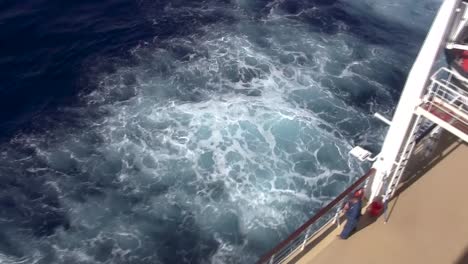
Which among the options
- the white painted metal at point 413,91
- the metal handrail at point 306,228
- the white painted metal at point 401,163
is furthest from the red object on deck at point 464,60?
the metal handrail at point 306,228

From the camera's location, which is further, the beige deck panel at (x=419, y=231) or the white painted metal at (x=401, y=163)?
the beige deck panel at (x=419, y=231)

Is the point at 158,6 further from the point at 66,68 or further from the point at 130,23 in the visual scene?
the point at 66,68

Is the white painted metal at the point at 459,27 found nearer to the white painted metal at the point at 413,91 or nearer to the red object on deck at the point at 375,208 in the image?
the white painted metal at the point at 413,91

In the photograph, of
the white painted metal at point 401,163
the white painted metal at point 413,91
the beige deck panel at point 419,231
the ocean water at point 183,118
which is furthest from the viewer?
the ocean water at point 183,118

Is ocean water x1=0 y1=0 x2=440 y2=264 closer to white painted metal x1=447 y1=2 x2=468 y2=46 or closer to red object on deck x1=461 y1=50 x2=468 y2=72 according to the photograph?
red object on deck x1=461 y1=50 x2=468 y2=72

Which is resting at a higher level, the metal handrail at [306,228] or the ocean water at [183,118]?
the metal handrail at [306,228]

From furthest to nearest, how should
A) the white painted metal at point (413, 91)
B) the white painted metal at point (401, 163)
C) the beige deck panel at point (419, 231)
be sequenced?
the beige deck panel at point (419, 231) → the white painted metal at point (401, 163) → the white painted metal at point (413, 91)

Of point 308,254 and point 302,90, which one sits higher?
point 308,254

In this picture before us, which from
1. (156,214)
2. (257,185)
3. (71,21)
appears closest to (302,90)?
(257,185)
